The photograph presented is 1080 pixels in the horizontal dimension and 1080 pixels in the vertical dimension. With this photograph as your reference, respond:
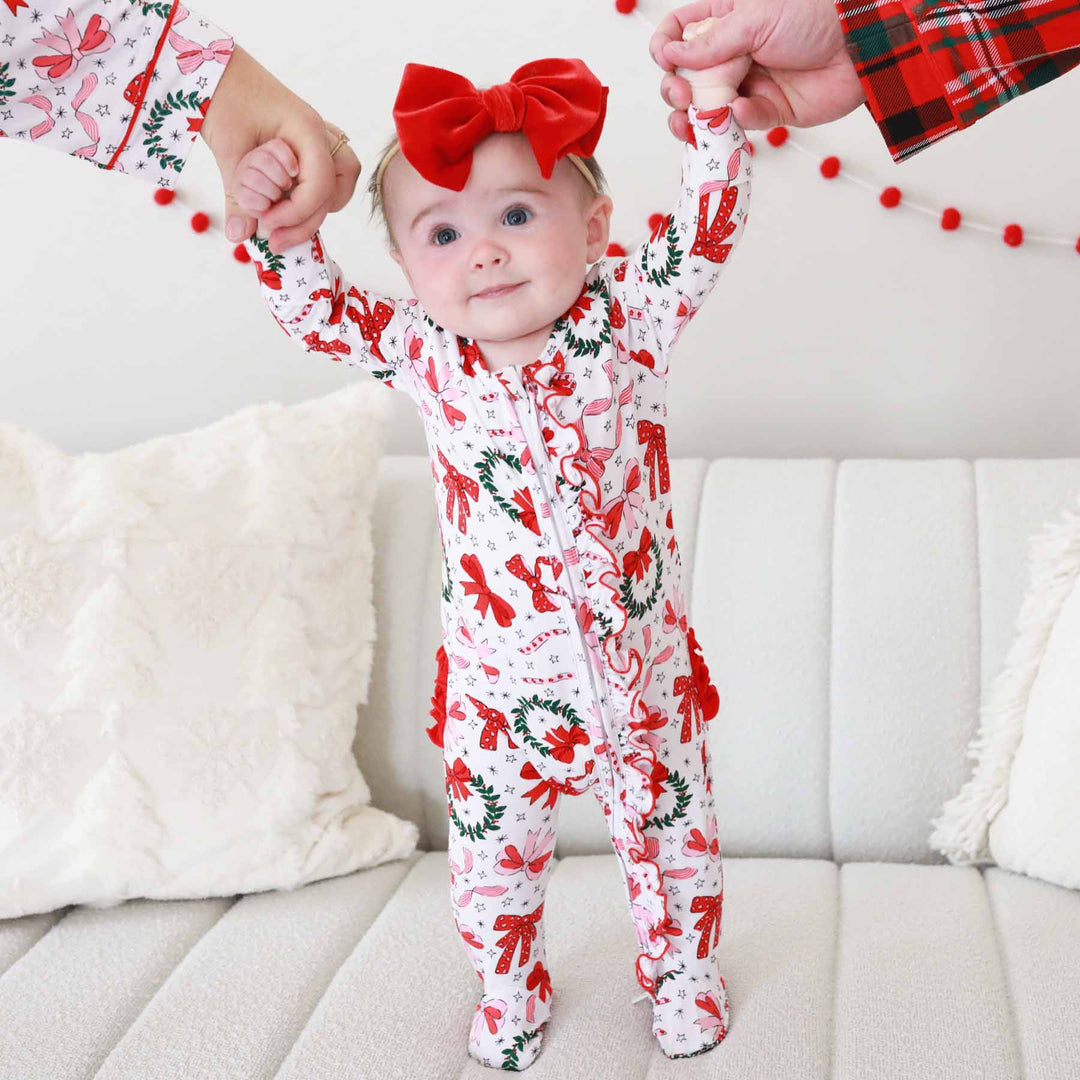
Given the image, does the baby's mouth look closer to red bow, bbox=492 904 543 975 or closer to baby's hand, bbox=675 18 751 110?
baby's hand, bbox=675 18 751 110

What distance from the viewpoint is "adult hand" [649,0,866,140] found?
83 centimetres

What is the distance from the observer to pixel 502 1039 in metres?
1.05

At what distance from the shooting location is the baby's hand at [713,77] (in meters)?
0.84

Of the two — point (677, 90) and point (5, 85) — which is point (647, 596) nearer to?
point (677, 90)

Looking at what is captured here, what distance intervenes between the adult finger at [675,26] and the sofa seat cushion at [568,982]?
794 millimetres

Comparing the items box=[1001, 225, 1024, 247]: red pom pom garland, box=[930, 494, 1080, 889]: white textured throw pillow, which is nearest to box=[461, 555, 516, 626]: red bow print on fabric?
box=[930, 494, 1080, 889]: white textured throw pillow

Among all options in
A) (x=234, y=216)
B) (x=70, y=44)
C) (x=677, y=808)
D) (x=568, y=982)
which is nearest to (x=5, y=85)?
(x=70, y=44)

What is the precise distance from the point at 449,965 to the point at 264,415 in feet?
2.16

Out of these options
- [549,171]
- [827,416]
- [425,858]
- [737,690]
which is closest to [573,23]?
[827,416]

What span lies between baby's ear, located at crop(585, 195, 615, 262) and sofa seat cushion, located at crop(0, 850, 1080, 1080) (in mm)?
673

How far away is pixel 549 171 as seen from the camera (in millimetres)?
893

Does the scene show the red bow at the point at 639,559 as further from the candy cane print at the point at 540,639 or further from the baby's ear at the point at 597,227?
the baby's ear at the point at 597,227

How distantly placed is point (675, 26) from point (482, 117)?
150 mm

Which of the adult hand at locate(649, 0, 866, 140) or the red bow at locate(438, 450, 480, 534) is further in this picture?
the red bow at locate(438, 450, 480, 534)
